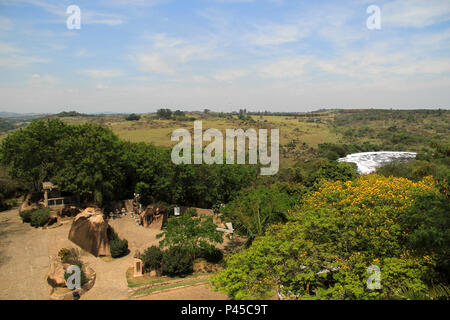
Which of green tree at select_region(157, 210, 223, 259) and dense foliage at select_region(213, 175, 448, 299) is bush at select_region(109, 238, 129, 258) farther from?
dense foliage at select_region(213, 175, 448, 299)

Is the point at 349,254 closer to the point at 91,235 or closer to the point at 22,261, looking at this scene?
the point at 91,235

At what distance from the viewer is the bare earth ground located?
17312 mm

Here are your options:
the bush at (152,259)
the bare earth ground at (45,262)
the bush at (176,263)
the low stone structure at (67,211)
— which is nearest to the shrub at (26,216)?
the bare earth ground at (45,262)

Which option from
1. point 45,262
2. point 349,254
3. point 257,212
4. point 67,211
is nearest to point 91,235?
point 45,262

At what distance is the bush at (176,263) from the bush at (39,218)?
1313 centimetres

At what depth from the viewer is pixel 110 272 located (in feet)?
67.7

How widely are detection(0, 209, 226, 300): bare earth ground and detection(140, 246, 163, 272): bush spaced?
60.8 inches

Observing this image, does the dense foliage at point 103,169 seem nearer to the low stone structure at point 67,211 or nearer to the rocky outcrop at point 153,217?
the low stone structure at point 67,211

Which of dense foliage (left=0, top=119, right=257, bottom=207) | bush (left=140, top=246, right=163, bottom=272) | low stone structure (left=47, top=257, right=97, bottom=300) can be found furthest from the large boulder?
dense foliage (left=0, top=119, right=257, bottom=207)

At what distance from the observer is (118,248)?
910 inches

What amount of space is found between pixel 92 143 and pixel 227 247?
1845cm

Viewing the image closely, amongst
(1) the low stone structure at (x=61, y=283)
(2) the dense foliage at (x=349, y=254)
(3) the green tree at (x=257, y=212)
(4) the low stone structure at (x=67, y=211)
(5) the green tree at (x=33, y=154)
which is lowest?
(1) the low stone structure at (x=61, y=283)

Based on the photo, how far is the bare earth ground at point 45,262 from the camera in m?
17.3
